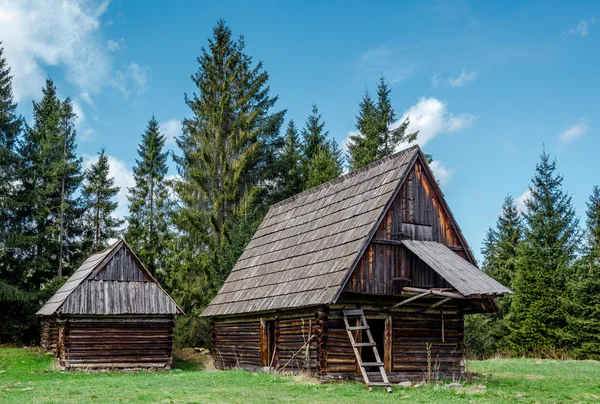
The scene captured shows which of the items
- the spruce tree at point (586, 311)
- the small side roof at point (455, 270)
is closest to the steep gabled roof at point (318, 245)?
the small side roof at point (455, 270)

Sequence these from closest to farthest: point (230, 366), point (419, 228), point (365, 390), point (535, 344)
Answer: point (365, 390) < point (419, 228) < point (230, 366) < point (535, 344)

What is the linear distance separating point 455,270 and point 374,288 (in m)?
2.32

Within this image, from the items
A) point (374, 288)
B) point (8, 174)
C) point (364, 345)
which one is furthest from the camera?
point (8, 174)

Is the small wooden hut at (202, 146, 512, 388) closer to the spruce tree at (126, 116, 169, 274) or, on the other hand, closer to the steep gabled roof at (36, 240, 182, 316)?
the steep gabled roof at (36, 240, 182, 316)

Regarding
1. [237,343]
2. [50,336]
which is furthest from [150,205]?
[237,343]

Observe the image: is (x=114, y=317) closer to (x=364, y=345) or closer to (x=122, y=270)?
(x=122, y=270)

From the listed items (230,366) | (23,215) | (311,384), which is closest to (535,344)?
(230,366)

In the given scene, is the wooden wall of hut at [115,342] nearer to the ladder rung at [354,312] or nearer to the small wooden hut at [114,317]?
the small wooden hut at [114,317]

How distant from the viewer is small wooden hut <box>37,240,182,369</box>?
82.2 ft

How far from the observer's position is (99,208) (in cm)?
4359

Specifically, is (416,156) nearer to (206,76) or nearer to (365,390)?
(365,390)

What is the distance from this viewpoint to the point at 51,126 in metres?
39.9

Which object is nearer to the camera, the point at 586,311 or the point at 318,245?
the point at 318,245

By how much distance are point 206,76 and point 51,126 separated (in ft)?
33.5
